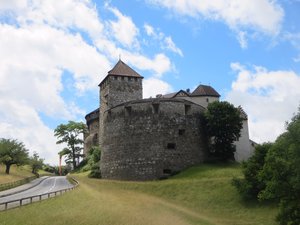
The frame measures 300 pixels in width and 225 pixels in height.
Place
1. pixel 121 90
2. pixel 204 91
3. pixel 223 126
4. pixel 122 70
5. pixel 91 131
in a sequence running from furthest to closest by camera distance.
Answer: pixel 91 131 < pixel 122 70 < pixel 121 90 < pixel 204 91 < pixel 223 126

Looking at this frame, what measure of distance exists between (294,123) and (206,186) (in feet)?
43.1

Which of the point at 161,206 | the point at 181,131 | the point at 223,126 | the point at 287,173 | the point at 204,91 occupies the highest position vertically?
the point at 204,91

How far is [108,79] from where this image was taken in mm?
59281

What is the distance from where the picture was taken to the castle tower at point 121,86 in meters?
58.5

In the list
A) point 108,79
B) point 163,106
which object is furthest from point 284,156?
point 108,79

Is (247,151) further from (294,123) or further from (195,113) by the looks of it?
(294,123)

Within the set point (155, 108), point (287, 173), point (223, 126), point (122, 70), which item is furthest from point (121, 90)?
point (287, 173)

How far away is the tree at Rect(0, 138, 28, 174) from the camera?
5497 centimetres

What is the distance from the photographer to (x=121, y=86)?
59.1 meters

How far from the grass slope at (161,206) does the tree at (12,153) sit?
21564 millimetres

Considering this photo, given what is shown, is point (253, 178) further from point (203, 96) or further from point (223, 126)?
point (203, 96)

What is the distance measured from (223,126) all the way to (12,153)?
29864mm

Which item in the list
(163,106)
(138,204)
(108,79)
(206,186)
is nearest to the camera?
(138,204)

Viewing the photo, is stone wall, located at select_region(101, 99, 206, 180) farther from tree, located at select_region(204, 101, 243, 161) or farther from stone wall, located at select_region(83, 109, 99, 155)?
stone wall, located at select_region(83, 109, 99, 155)
